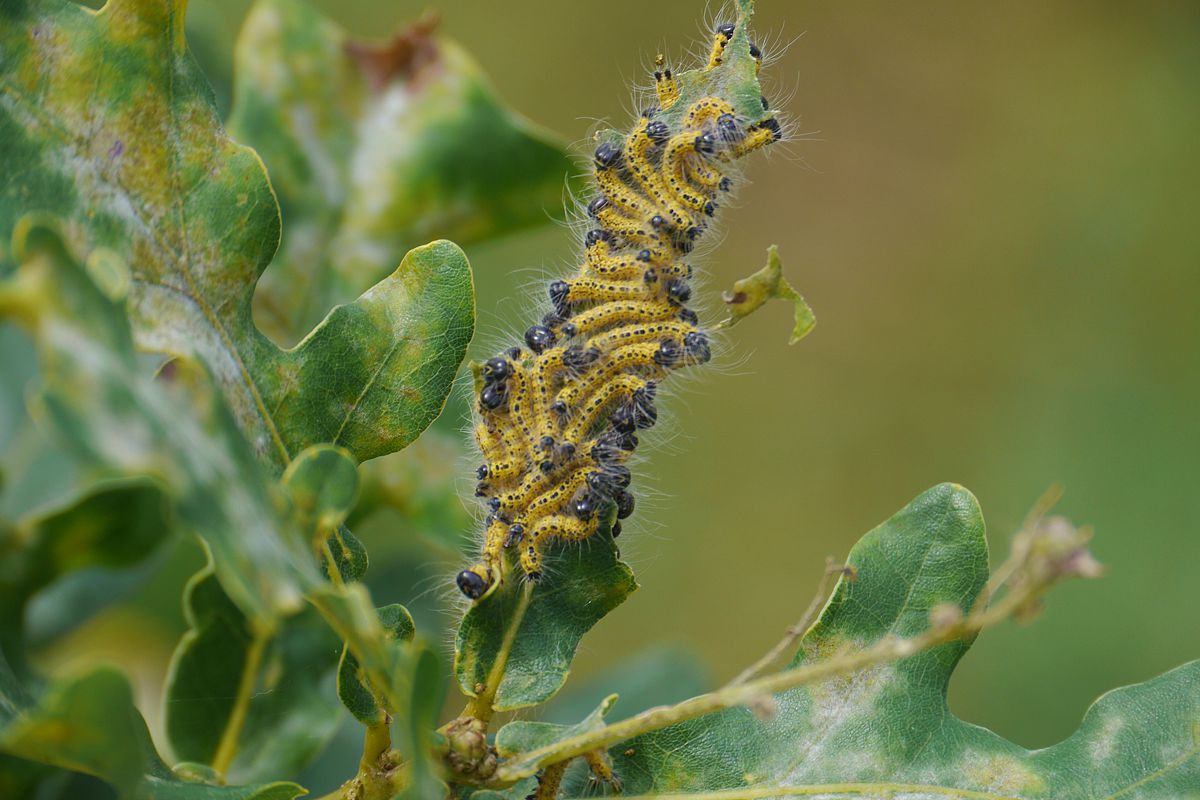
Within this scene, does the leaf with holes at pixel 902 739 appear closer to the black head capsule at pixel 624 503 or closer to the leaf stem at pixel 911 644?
the leaf stem at pixel 911 644

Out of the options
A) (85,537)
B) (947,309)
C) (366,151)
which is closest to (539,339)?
(85,537)

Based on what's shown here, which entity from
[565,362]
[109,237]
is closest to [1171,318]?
[565,362]

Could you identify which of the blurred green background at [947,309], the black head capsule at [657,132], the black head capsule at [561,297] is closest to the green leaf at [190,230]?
the black head capsule at [561,297]

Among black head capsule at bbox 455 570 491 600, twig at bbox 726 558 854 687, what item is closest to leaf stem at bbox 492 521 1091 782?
twig at bbox 726 558 854 687

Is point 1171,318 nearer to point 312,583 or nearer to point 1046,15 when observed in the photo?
point 1046,15

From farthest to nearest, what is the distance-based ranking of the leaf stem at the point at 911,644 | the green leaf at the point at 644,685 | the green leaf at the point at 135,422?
the green leaf at the point at 644,685 < the leaf stem at the point at 911,644 < the green leaf at the point at 135,422
